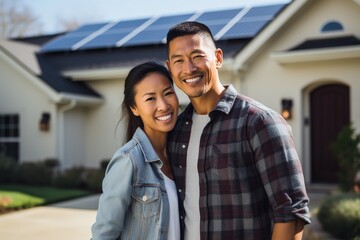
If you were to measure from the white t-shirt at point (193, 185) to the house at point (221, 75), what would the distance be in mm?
8522

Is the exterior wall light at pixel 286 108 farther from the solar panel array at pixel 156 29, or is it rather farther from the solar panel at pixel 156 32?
the solar panel at pixel 156 32

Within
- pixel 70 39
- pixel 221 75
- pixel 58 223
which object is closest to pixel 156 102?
pixel 58 223

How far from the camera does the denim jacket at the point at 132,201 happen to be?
93.0 inches

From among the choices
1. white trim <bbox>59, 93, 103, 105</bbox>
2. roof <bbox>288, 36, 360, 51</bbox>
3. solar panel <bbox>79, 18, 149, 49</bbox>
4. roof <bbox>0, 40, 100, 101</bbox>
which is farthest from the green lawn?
roof <bbox>288, 36, 360, 51</bbox>

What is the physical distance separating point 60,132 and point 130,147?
37.0 feet

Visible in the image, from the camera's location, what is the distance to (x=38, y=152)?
13633mm

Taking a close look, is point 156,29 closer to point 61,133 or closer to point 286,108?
point 61,133

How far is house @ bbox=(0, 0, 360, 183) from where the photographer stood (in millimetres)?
11273

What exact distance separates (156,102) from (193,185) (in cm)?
51

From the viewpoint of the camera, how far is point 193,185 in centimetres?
239

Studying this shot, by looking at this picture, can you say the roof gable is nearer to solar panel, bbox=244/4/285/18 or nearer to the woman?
solar panel, bbox=244/4/285/18

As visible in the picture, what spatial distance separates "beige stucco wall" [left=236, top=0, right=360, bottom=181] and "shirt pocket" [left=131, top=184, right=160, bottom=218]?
944 centimetres

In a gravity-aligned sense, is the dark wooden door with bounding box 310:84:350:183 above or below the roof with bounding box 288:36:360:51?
below

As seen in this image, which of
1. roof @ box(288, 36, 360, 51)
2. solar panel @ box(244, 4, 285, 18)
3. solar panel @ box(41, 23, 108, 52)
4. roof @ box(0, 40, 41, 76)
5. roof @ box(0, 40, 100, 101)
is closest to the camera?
roof @ box(288, 36, 360, 51)
